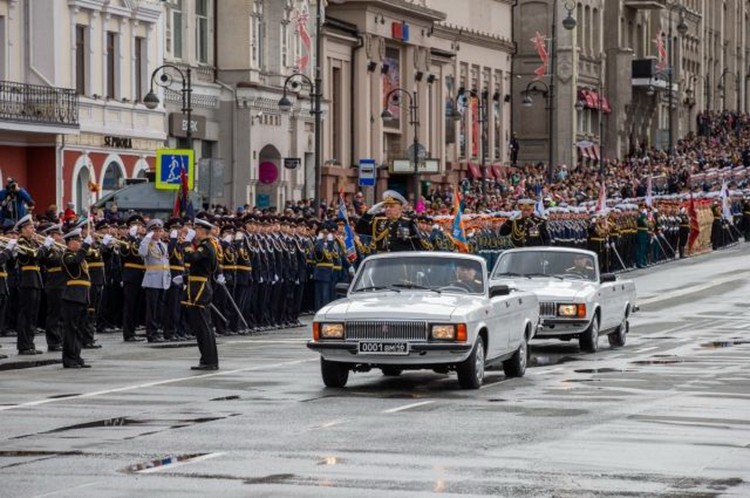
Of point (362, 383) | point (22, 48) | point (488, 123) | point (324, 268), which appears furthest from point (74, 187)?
point (488, 123)

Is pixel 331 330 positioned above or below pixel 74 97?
below

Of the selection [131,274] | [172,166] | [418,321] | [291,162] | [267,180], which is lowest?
[418,321]

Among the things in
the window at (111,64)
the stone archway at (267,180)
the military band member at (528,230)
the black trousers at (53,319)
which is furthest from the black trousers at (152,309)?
the stone archway at (267,180)

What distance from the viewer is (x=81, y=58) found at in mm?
51594

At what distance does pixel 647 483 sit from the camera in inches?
584

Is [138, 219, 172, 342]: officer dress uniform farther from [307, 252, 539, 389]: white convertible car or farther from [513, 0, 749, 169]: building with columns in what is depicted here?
[513, 0, 749, 169]: building with columns

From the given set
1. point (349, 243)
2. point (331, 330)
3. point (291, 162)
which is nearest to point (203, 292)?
point (331, 330)

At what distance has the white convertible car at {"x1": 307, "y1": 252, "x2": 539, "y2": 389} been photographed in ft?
73.9

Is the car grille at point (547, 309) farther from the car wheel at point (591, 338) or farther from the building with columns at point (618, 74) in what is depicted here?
the building with columns at point (618, 74)

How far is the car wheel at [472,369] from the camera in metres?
22.8

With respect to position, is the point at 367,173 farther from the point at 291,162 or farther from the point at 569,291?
the point at 569,291

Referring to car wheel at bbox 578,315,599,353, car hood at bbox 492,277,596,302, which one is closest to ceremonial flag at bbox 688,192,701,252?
car hood at bbox 492,277,596,302

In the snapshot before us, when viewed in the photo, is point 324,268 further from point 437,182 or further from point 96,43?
point 437,182

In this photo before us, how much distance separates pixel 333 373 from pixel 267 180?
40.6 m
